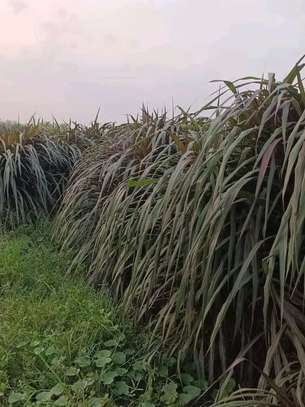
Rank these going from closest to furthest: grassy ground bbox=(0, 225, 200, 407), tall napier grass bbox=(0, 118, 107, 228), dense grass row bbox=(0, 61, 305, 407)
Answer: dense grass row bbox=(0, 61, 305, 407)
grassy ground bbox=(0, 225, 200, 407)
tall napier grass bbox=(0, 118, 107, 228)

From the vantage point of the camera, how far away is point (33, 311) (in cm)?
267

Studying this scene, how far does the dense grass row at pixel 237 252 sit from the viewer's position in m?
1.74

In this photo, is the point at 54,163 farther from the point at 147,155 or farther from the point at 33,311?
the point at 33,311

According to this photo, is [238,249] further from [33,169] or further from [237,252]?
[33,169]

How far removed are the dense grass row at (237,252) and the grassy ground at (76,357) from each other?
11cm

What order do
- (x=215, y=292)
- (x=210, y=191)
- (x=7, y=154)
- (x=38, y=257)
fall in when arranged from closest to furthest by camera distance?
(x=215, y=292) → (x=210, y=191) → (x=38, y=257) → (x=7, y=154)

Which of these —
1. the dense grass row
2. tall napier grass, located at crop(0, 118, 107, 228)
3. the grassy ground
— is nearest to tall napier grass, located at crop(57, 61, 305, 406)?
the dense grass row

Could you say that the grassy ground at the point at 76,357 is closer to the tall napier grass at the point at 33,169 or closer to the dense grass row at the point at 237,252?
the dense grass row at the point at 237,252

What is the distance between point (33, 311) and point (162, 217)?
33.1 inches

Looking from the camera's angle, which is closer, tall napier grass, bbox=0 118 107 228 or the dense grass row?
the dense grass row

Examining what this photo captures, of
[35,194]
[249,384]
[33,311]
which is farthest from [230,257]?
[35,194]

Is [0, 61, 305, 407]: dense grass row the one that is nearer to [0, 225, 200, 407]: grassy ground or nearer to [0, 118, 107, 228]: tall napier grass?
[0, 225, 200, 407]: grassy ground

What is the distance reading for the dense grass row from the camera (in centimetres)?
174

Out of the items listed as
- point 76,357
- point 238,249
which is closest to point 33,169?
point 76,357
